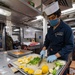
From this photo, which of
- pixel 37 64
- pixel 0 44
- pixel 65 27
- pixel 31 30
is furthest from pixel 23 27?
pixel 37 64

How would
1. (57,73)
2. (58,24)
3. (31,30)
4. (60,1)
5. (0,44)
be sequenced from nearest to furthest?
(57,73) < (58,24) < (60,1) < (0,44) < (31,30)

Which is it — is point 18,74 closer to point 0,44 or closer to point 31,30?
point 0,44

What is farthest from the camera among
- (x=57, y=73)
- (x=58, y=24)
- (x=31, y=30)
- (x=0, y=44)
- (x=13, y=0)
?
(x=31, y=30)

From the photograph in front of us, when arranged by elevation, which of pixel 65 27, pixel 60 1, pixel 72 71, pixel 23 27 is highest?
pixel 60 1

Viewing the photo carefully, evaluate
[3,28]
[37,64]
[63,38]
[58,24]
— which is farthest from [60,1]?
[3,28]

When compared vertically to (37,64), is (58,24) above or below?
above

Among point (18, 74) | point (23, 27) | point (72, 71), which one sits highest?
point (23, 27)

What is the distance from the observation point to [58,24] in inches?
61.3

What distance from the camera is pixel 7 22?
278cm

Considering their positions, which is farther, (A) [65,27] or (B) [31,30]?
(B) [31,30]

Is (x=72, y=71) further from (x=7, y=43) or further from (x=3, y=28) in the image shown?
(x=3, y=28)

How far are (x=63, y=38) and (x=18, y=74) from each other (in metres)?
0.92

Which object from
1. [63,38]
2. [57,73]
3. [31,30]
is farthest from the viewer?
[31,30]

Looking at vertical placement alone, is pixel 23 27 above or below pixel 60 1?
below
